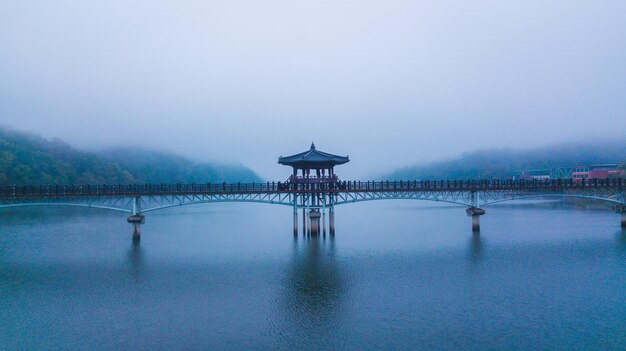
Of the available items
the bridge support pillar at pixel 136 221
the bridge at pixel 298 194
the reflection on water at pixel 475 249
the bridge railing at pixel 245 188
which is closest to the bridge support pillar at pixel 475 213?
the bridge at pixel 298 194

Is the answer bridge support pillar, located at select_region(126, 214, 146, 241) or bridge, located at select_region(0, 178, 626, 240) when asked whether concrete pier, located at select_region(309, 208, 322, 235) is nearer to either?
bridge, located at select_region(0, 178, 626, 240)

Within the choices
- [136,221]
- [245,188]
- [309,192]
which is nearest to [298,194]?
[309,192]

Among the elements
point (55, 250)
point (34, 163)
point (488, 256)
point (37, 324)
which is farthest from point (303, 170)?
point (34, 163)

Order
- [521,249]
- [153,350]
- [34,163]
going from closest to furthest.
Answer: [153,350]
[521,249]
[34,163]

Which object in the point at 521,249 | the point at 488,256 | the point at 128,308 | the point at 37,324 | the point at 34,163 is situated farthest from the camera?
the point at 34,163

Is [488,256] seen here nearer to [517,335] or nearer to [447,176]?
[517,335]

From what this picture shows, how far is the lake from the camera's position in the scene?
18.7 metres

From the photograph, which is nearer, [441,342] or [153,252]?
[441,342]

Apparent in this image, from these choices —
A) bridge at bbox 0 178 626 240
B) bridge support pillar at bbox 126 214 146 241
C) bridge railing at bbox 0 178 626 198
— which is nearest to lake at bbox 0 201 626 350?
bridge support pillar at bbox 126 214 146 241

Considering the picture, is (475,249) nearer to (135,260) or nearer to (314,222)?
(314,222)

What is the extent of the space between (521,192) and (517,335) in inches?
1449

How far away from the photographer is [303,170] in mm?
47875

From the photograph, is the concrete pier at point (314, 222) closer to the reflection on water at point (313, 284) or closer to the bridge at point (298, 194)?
the bridge at point (298, 194)

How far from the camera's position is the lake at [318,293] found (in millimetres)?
18719
